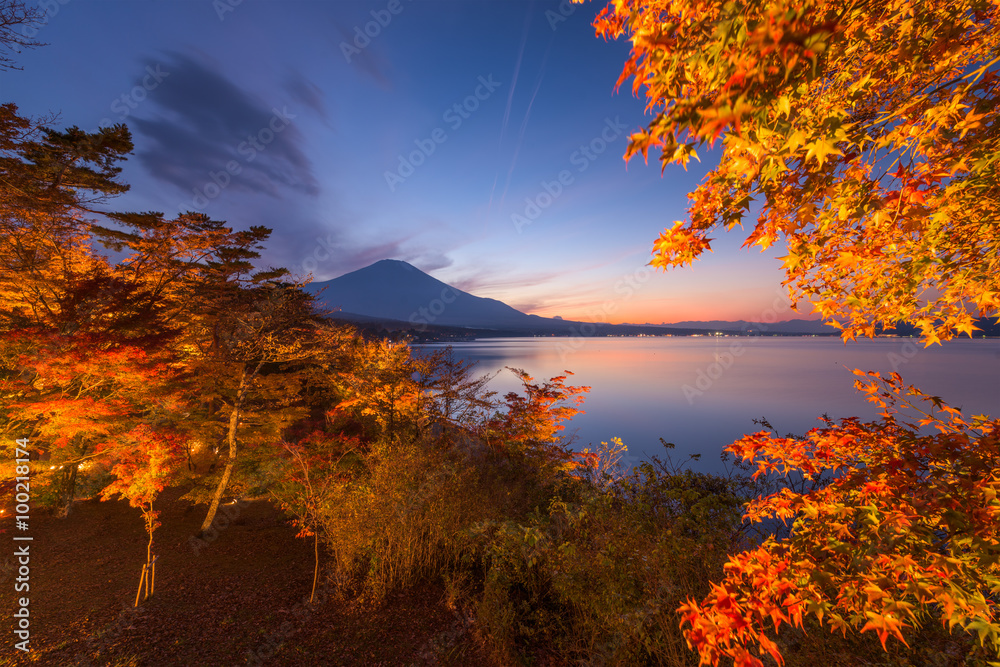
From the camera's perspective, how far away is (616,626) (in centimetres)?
390

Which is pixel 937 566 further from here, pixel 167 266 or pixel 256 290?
pixel 256 290

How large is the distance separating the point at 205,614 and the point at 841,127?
8.83 meters

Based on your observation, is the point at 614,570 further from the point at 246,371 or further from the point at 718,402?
the point at 718,402

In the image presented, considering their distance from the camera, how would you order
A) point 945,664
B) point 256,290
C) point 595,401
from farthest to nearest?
point 595,401 < point 256,290 < point 945,664

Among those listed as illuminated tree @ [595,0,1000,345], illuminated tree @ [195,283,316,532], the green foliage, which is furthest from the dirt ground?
illuminated tree @ [595,0,1000,345]

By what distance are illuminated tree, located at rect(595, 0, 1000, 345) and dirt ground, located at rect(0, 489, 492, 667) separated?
566 cm

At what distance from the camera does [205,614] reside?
5.33m

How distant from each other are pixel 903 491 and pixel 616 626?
3.29 metres

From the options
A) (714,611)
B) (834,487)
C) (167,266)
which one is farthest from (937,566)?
(167,266)

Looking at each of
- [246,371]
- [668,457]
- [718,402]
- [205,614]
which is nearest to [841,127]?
[668,457]

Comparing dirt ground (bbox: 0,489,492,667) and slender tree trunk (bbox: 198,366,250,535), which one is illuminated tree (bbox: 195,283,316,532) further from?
dirt ground (bbox: 0,489,492,667)

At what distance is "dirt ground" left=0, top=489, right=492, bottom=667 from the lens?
14.5 feet

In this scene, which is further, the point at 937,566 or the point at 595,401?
the point at 595,401

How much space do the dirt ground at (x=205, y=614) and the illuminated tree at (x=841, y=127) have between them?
566 centimetres
